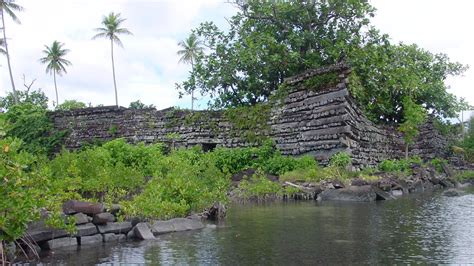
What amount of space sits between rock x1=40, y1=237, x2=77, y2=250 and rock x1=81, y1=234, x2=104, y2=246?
6.1 inches

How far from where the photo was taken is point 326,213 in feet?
38.0

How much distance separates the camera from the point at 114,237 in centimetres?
836

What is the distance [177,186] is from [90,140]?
798 inches

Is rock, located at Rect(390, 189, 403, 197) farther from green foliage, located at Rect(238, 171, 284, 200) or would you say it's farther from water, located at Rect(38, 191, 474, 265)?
water, located at Rect(38, 191, 474, 265)

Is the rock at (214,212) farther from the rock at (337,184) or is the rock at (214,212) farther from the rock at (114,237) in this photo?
the rock at (337,184)

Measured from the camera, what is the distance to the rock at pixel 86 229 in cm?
794

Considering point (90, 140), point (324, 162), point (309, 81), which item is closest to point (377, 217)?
point (324, 162)

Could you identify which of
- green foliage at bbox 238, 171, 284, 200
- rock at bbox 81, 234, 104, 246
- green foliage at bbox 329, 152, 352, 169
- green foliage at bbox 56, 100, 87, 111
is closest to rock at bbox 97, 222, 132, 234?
rock at bbox 81, 234, 104, 246

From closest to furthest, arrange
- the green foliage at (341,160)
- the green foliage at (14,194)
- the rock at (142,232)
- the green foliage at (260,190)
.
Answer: the green foliage at (14,194) < the rock at (142,232) < the green foliage at (260,190) < the green foliage at (341,160)

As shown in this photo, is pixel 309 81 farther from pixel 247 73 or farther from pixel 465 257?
pixel 465 257

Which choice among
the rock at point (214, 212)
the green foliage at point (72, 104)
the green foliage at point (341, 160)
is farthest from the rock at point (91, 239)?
the green foliage at point (72, 104)

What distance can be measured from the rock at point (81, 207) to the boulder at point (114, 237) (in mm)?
442

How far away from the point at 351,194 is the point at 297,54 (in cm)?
1157

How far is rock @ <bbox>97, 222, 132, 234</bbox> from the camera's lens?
829cm
